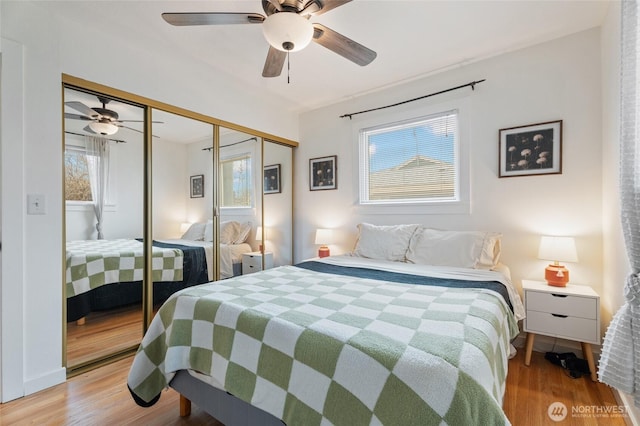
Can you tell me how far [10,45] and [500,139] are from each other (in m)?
3.62

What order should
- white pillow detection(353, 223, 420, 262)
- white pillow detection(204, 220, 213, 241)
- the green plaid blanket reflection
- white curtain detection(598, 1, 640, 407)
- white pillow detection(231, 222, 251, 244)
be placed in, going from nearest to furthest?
the green plaid blanket reflection < white curtain detection(598, 1, 640, 407) < white pillow detection(353, 223, 420, 262) < white pillow detection(204, 220, 213, 241) < white pillow detection(231, 222, 251, 244)

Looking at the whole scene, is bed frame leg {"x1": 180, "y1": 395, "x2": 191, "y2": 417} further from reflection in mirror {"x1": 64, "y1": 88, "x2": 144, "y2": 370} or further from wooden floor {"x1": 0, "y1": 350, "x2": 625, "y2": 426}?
reflection in mirror {"x1": 64, "y1": 88, "x2": 144, "y2": 370}

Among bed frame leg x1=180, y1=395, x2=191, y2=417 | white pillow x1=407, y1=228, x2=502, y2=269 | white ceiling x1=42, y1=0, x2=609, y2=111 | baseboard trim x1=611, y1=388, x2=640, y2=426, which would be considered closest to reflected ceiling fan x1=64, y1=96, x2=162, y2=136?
white ceiling x1=42, y1=0, x2=609, y2=111

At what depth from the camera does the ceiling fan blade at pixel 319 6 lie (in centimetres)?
158

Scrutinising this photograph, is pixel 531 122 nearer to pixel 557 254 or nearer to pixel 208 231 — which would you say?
pixel 557 254

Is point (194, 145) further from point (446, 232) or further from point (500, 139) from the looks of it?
point (500, 139)

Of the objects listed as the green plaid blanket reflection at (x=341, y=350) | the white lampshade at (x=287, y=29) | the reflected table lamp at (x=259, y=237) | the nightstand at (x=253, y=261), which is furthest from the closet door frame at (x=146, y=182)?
the white lampshade at (x=287, y=29)

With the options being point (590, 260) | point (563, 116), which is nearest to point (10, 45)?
point (563, 116)

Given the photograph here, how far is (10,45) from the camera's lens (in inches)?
69.2

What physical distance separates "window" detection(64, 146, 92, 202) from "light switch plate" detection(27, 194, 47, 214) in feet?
0.58

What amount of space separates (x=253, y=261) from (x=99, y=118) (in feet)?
6.67

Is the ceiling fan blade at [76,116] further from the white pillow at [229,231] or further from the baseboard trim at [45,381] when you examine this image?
the baseboard trim at [45,381]

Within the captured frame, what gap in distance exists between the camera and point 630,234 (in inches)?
47.5

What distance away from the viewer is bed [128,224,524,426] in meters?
0.85
